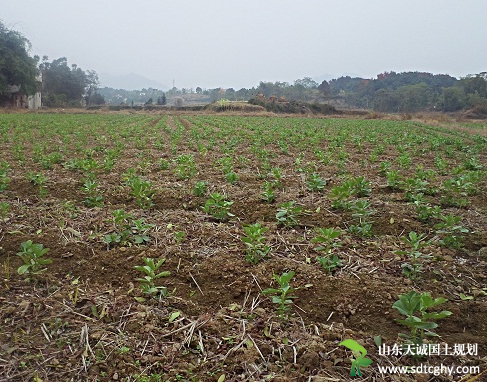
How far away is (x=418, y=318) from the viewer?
2.23m

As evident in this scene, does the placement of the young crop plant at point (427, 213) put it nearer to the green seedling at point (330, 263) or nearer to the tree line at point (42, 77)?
the green seedling at point (330, 263)

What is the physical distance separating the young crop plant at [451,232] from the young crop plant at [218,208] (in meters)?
2.39

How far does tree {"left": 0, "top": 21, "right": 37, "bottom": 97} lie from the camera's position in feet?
132

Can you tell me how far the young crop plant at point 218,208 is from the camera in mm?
4520

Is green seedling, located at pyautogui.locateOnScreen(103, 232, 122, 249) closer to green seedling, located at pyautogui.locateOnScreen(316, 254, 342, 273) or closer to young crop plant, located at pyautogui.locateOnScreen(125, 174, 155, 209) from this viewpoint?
young crop plant, located at pyautogui.locateOnScreen(125, 174, 155, 209)

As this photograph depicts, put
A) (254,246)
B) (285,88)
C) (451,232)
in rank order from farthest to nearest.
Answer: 1. (285,88)
2. (451,232)
3. (254,246)

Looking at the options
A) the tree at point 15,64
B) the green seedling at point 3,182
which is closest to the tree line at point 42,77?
the tree at point 15,64

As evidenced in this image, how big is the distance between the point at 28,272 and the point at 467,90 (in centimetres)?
7806

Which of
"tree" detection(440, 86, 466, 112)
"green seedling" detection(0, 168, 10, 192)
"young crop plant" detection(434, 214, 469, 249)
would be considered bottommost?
"young crop plant" detection(434, 214, 469, 249)

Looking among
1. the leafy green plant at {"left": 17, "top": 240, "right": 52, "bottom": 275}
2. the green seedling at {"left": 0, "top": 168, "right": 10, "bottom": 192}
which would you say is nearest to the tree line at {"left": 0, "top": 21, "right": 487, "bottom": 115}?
the green seedling at {"left": 0, "top": 168, "right": 10, "bottom": 192}

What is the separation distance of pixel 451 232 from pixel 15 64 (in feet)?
157

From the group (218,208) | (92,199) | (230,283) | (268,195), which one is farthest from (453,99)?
(230,283)

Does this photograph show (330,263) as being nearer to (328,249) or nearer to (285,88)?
(328,249)

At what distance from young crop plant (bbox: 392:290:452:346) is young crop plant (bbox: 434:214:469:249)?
1703mm
